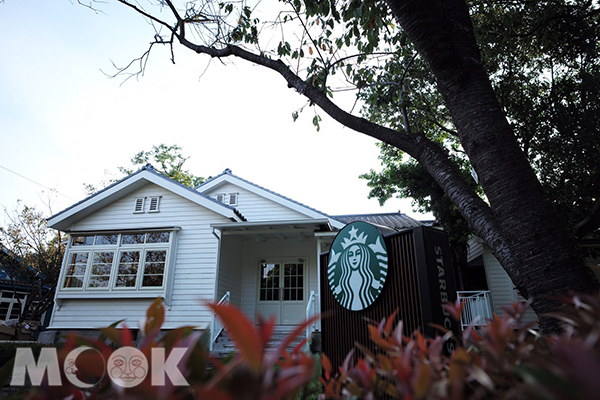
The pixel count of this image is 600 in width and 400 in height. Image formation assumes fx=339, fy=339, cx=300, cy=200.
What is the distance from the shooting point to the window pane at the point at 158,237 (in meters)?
10.3

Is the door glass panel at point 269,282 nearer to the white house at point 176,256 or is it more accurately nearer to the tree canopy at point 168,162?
the white house at point 176,256

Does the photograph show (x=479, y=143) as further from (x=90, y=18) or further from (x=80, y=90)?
(x=80, y=90)

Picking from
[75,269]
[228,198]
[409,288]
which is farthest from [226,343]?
[409,288]

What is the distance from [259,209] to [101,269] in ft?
17.3

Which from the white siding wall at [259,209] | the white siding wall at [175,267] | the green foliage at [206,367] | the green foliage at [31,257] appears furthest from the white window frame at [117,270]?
the green foliage at [206,367]

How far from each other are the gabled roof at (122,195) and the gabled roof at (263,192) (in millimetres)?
1810

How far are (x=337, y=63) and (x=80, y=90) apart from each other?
6239 mm

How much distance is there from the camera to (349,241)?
394cm

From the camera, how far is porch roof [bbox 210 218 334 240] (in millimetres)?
9227

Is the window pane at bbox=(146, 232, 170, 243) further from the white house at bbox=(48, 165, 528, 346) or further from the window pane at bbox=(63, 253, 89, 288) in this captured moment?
the window pane at bbox=(63, 253, 89, 288)

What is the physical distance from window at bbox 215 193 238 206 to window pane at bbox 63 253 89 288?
15.4 ft

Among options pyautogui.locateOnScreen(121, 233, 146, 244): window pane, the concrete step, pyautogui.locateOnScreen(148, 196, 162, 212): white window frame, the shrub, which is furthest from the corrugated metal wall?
pyautogui.locateOnScreen(148, 196, 162, 212): white window frame

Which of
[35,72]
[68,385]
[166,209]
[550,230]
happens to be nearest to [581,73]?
[550,230]

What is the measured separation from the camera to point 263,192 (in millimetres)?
12250
